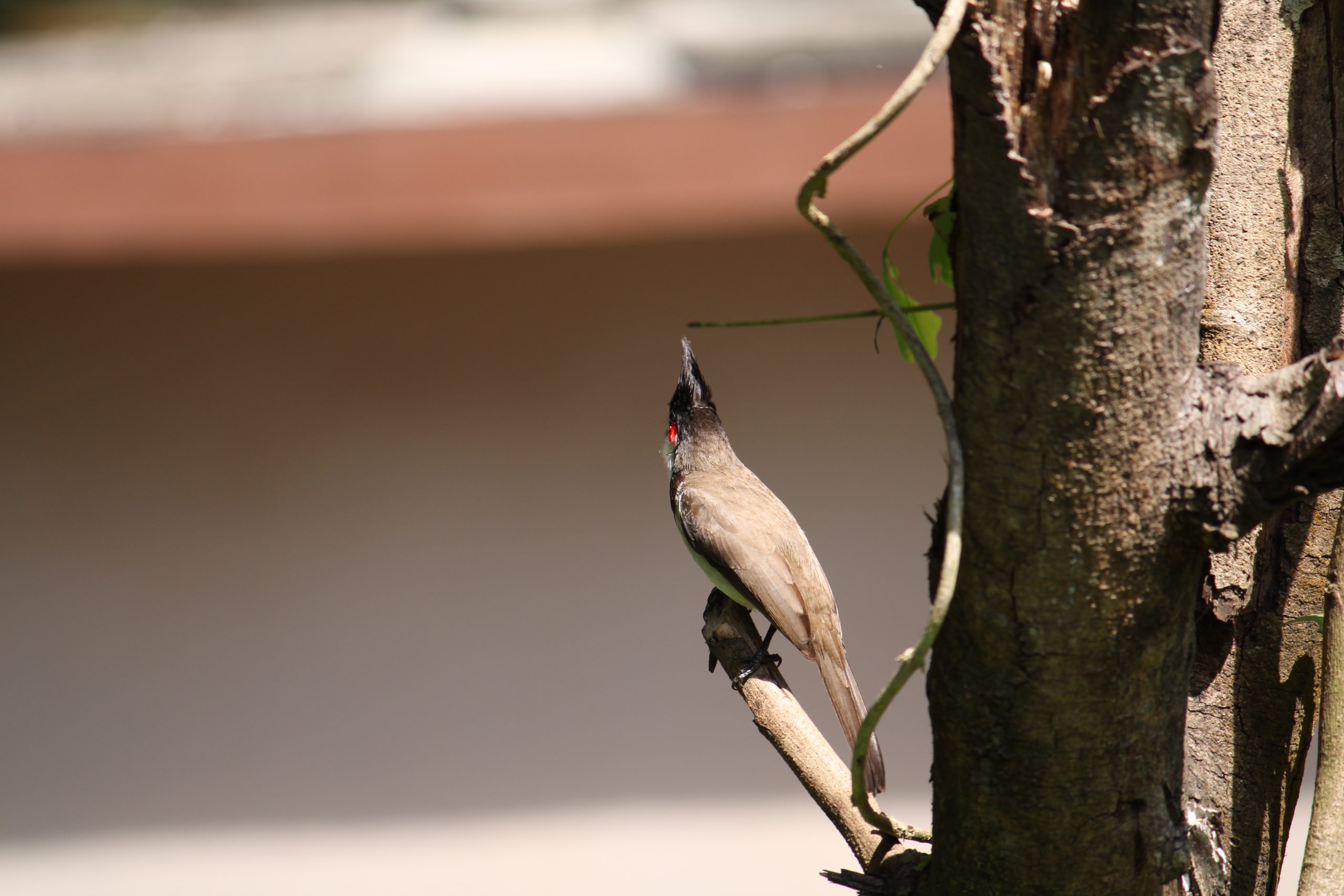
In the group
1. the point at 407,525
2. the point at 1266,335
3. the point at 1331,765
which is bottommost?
the point at 1331,765

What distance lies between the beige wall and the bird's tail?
1.77 meters

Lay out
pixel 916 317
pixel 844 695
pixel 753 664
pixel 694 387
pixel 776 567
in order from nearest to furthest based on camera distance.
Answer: pixel 916 317, pixel 753 664, pixel 844 695, pixel 776 567, pixel 694 387

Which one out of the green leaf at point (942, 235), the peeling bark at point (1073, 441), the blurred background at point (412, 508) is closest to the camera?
the peeling bark at point (1073, 441)

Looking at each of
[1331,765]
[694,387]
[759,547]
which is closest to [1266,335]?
[1331,765]

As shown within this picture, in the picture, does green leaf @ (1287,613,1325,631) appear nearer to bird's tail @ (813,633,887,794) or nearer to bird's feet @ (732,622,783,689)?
bird's feet @ (732,622,783,689)

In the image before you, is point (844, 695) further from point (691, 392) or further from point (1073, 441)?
point (1073, 441)

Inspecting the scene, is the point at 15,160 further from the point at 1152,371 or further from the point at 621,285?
the point at 1152,371

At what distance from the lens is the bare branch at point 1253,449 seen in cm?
88

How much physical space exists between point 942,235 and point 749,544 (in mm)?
1420

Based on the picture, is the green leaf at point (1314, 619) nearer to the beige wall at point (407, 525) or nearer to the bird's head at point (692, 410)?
the bird's head at point (692, 410)

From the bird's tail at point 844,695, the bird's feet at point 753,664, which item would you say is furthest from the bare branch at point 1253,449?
the bird's tail at point 844,695

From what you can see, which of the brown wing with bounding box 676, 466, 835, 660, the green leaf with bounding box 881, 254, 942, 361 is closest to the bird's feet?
the brown wing with bounding box 676, 466, 835, 660

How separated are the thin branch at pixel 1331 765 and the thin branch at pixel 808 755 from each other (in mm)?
392

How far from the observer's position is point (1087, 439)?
2.89ft
